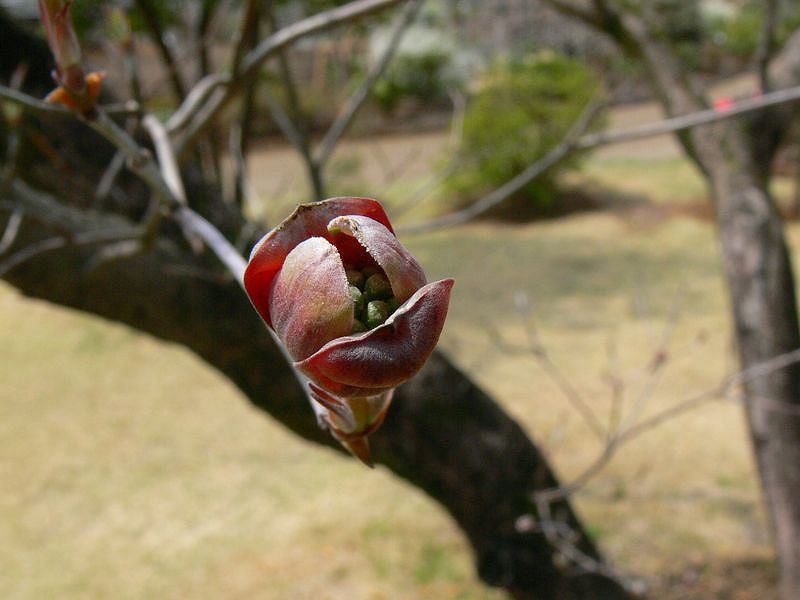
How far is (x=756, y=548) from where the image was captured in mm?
3043

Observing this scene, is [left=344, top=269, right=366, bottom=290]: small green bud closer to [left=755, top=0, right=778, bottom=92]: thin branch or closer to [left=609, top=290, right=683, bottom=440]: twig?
[left=609, top=290, right=683, bottom=440]: twig

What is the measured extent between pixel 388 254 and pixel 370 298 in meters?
0.03

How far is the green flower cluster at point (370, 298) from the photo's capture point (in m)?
0.40

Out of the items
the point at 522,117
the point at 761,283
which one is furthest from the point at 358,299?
the point at 522,117

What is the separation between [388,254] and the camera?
1.28 ft

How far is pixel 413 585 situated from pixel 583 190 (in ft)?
22.7

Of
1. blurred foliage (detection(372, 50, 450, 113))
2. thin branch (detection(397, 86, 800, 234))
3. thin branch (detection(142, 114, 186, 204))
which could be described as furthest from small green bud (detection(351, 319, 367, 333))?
blurred foliage (detection(372, 50, 450, 113))

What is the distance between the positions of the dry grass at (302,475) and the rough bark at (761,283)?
213 mm

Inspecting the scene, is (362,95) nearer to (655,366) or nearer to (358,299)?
(655,366)

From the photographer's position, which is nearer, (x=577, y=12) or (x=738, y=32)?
(x=577, y=12)

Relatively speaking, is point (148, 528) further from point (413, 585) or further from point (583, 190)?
point (583, 190)

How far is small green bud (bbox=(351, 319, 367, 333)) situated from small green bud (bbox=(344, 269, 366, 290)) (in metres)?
0.03

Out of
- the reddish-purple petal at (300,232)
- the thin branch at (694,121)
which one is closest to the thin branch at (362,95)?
the thin branch at (694,121)

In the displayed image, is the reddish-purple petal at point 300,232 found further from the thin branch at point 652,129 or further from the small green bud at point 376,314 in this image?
the thin branch at point 652,129
